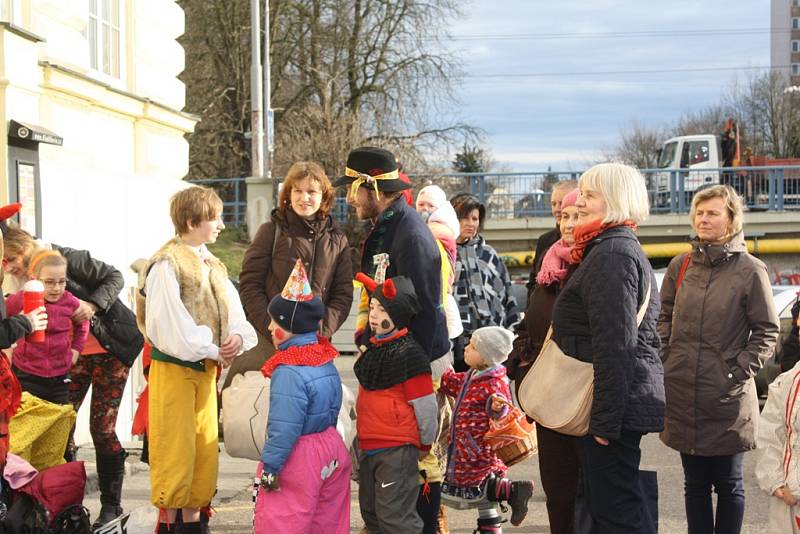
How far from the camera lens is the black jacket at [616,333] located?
4.34 meters

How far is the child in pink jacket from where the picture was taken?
19.5 feet

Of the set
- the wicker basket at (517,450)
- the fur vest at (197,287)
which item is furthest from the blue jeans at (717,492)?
the fur vest at (197,287)

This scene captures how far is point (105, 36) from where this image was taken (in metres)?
9.82

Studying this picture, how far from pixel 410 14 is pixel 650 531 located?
3271cm

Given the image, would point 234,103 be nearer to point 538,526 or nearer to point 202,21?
point 202,21

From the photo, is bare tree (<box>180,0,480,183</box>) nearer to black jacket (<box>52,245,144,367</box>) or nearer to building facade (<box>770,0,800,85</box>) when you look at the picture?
black jacket (<box>52,245,144,367</box>)

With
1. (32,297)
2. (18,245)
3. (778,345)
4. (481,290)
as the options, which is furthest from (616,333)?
(778,345)

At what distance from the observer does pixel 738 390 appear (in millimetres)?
5410

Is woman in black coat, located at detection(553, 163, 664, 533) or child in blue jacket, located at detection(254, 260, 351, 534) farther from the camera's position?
child in blue jacket, located at detection(254, 260, 351, 534)

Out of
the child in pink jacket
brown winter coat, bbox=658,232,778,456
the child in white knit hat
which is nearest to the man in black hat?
the child in white knit hat

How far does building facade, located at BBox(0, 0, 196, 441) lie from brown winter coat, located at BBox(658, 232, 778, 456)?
15.1ft

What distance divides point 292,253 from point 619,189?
84.6 inches

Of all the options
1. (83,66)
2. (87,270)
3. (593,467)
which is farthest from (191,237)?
(83,66)

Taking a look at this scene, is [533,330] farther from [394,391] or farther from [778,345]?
[778,345]
